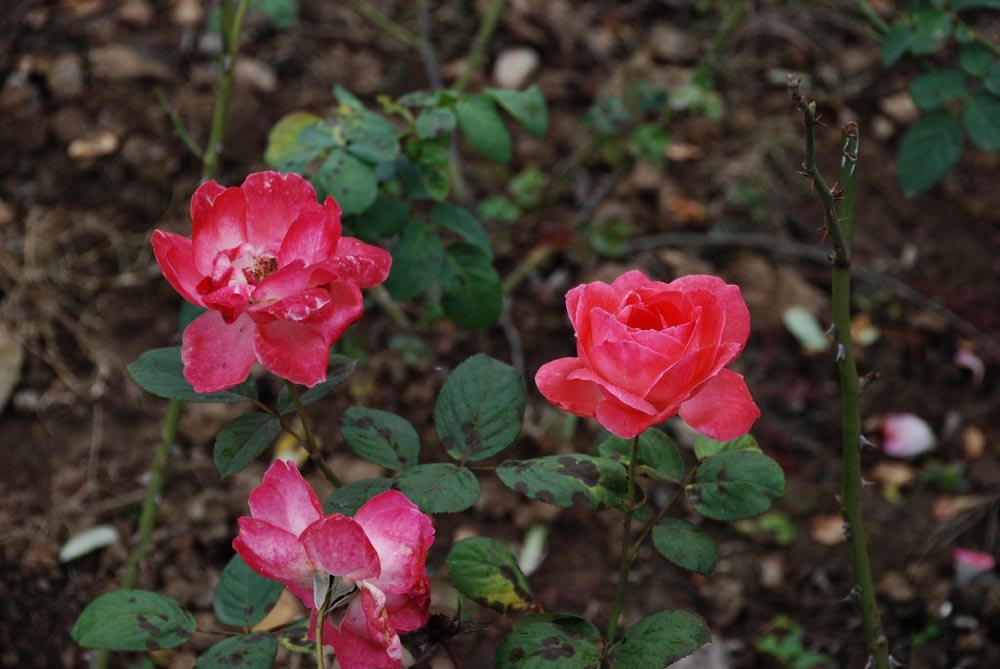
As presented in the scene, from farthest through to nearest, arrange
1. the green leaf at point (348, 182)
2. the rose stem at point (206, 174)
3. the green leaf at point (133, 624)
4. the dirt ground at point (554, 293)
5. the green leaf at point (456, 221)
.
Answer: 1. the dirt ground at point (554, 293)
2. the rose stem at point (206, 174)
3. the green leaf at point (456, 221)
4. the green leaf at point (348, 182)
5. the green leaf at point (133, 624)

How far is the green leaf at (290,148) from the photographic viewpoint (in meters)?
1.29

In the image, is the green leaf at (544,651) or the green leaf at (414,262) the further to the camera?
the green leaf at (414,262)

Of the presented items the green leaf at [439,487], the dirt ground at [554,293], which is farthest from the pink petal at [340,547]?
the dirt ground at [554,293]

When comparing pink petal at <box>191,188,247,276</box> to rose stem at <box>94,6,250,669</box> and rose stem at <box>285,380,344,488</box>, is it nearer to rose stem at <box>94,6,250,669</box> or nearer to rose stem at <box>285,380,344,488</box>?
rose stem at <box>285,380,344,488</box>

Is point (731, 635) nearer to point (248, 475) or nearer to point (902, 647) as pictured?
point (902, 647)

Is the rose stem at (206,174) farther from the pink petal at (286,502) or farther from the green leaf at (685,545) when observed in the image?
the green leaf at (685,545)

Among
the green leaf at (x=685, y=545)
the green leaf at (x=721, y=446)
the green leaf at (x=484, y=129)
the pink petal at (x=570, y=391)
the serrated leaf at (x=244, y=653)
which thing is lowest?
the serrated leaf at (x=244, y=653)

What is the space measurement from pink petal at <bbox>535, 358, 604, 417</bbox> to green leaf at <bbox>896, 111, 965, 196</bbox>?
1141 millimetres

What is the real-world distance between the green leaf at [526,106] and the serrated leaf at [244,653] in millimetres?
848

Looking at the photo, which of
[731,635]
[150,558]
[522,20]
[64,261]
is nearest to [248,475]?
[150,558]

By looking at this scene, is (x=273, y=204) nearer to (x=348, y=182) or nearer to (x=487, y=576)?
(x=348, y=182)

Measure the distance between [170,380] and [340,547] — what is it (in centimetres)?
31

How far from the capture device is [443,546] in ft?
6.37

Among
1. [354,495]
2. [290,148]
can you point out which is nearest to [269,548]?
[354,495]
